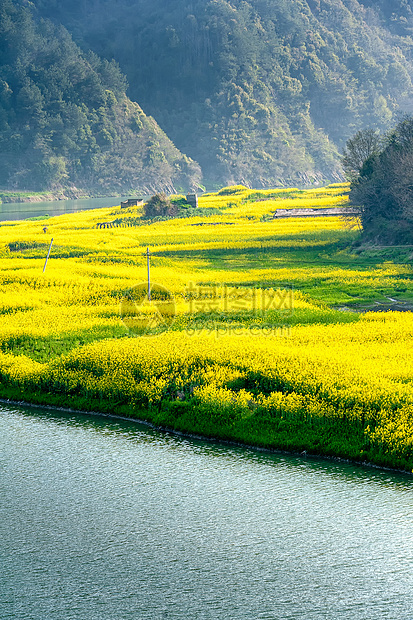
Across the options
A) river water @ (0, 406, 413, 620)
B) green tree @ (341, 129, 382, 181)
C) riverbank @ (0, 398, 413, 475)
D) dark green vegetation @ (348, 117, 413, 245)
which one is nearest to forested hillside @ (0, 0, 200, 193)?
green tree @ (341, 129, 382, 181)

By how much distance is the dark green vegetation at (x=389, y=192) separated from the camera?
43875 millimetres

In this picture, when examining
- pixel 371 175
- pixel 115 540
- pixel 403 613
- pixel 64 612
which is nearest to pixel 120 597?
pixel 64 612

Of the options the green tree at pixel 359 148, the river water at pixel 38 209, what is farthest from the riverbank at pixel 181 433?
the river water at pixel 38 209

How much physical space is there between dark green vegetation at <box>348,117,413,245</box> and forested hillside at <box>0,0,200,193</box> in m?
110

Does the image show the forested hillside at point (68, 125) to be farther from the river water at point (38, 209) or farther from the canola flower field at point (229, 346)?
the canola flower field at point (229, 346)

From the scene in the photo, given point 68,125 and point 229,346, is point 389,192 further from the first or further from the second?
point 68,125

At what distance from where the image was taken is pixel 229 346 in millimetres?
20062

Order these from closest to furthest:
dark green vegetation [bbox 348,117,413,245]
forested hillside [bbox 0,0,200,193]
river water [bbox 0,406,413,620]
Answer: river water [bbox 0,406,413,620] < dark green vegetation [bbox 348,117,413,245] < forested hillside [bbox 0,0,200,193]

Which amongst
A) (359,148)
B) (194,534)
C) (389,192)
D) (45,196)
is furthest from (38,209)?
(194,534)

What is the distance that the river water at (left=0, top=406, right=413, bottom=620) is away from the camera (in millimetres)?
10016

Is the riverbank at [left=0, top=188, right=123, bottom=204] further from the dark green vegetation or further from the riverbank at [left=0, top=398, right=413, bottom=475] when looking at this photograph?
the riverbank at [left=0, top=398, right=413, bottom=475]

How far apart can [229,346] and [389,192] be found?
30155 mm

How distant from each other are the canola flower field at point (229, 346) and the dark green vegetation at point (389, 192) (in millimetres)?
3090

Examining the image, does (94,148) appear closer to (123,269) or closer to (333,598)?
(123,269)
